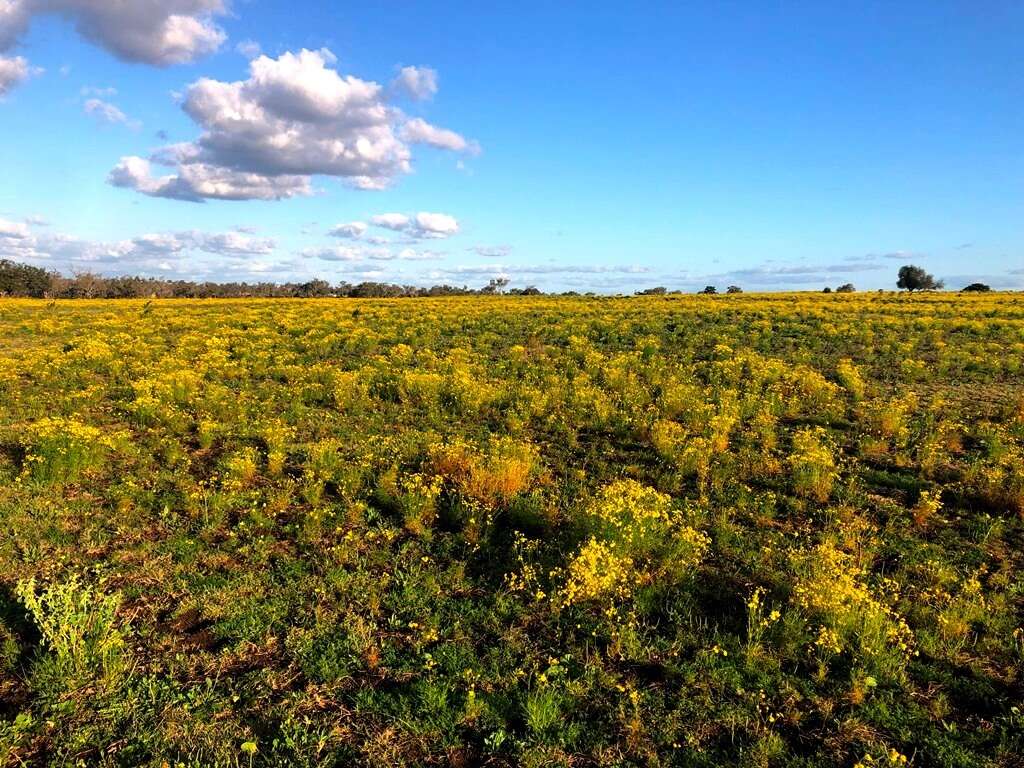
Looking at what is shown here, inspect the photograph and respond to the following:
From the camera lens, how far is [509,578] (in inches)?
257

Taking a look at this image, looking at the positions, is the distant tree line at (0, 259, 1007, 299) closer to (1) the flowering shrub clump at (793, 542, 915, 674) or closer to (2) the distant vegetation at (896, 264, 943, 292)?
(2) the distant vegetation at (896, 264, 943, 292)

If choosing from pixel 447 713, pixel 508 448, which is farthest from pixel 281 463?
pixel 447 713

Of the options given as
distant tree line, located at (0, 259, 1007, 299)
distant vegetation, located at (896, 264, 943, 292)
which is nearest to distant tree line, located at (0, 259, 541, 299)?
distant tree line, located at (0, 259, 1007, 299)

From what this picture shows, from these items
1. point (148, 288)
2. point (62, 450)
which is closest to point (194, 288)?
point (148, 288)

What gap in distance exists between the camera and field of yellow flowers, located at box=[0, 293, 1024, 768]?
4531mm

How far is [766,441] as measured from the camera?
10.6m

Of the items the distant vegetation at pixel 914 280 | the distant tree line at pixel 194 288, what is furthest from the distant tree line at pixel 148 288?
the distant vegetation at pixel 914 280

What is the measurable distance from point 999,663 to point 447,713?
4.99 metres

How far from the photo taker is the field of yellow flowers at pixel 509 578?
4.53m

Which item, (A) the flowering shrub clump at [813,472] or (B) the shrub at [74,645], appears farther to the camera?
(A) the flowering shrub clump at [813,472]

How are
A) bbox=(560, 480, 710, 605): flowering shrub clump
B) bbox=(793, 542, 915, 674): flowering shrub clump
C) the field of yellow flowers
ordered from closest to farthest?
1. the field of yellow flowers
2. bbox=(793, 542, 915, 674): flowering shrub clump
3. bbox=(560, 480, 710, 605): flowering shrub clump

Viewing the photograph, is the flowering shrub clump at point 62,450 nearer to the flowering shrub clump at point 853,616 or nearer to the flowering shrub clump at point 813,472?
the flowering shrub clump at point 853,616

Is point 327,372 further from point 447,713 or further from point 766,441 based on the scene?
point 447,713

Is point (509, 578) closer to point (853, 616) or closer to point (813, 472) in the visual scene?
point (853, 616)
